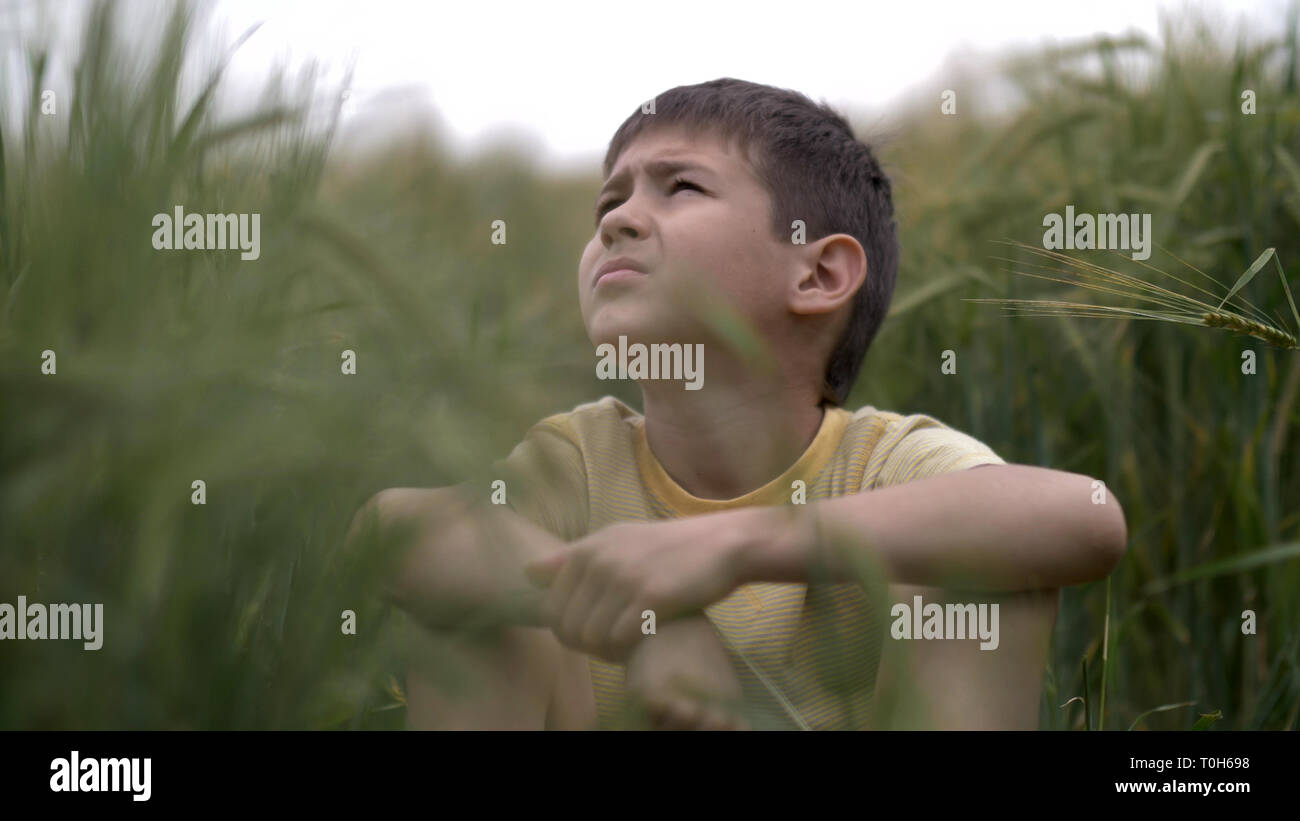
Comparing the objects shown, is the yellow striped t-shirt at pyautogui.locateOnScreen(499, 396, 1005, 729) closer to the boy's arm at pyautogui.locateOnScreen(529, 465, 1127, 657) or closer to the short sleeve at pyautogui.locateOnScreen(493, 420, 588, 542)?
the boy's arm at pyautogui.locateOnScreen(529, 465, 1127, 657)

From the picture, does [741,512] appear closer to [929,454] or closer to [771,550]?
[771,550]

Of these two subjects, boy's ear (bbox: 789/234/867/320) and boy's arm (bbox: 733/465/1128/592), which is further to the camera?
boy's ear (bbox: 789/234/867/320)

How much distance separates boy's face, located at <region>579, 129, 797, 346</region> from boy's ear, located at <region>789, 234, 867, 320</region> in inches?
0.8

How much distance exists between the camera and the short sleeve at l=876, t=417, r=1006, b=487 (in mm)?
995

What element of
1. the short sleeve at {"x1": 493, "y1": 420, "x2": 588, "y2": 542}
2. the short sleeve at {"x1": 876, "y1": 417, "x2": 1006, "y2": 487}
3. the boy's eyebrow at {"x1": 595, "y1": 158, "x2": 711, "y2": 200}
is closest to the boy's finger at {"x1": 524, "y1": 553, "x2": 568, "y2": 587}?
the short sleeve at {"x1": 493, "y1": 420, "x2": 588, "y2": 542}

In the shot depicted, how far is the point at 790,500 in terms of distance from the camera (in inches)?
45.8

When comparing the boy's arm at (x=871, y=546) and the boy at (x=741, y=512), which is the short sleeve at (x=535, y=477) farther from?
the boy's arm at (x=871, y=546)

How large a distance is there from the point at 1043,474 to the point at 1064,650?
692mm

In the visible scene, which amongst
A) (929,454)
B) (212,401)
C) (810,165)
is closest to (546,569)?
(212,401)

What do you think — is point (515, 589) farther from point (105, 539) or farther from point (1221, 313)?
point (1221, 313)

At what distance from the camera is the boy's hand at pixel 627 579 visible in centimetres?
72

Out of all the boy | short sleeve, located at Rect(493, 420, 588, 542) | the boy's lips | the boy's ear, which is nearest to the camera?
short sleeve, located at Rect(493, 420, 588, 542)
